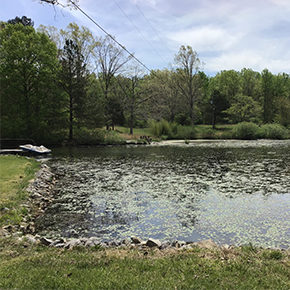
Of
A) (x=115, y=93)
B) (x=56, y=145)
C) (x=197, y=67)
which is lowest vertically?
(x=56, y=145)

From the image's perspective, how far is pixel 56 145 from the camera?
3083 cm

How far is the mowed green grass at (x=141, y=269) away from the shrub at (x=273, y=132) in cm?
4206

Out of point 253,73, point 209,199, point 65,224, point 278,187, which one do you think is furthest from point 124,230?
point 253,73

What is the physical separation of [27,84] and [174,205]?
27.3 meters

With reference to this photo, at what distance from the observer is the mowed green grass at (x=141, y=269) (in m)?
3.40

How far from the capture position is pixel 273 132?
42.2 m

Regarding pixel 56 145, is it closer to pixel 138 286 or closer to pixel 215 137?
pixel 215 137

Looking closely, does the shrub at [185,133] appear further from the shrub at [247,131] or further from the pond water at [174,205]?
the pond water at [174,205]

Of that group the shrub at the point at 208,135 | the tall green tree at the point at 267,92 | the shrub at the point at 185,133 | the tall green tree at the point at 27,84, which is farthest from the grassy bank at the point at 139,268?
the tall green tree at the point at 267,92

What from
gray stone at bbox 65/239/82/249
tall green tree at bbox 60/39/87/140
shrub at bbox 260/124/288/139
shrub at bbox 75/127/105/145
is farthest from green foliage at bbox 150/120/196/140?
gray stone at bbox 65/239/82/249

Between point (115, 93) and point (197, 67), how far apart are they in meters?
16.3

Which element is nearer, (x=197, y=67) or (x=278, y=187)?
(x=278, y=187)

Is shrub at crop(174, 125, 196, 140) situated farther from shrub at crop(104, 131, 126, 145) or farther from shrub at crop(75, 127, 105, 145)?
shrub at crop(75, 127, 105, 145)

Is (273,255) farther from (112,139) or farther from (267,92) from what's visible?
(267,92)
